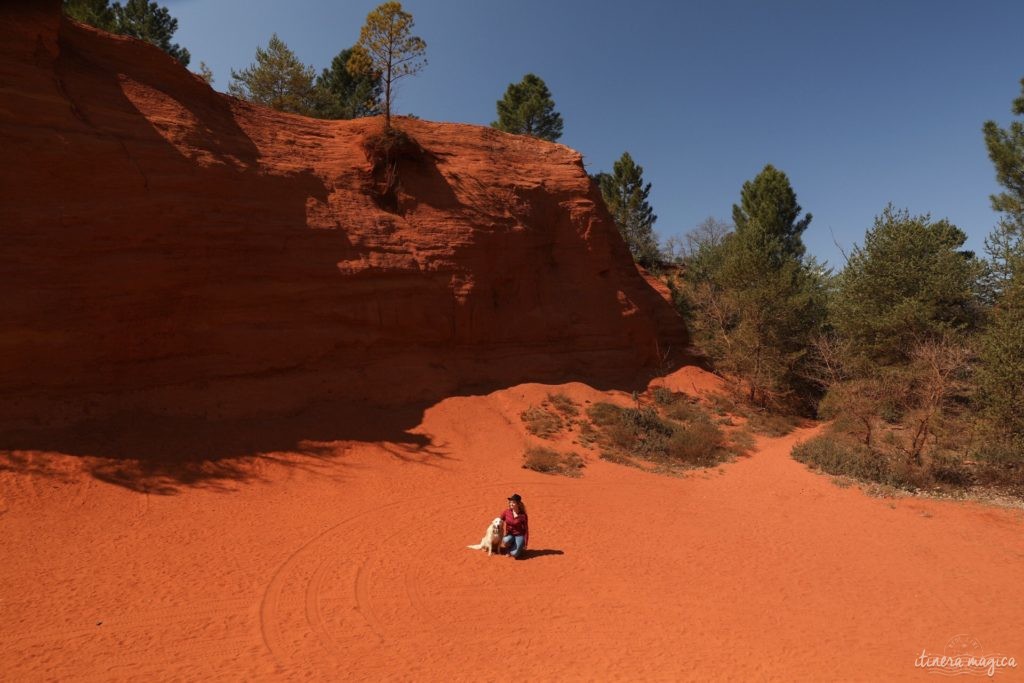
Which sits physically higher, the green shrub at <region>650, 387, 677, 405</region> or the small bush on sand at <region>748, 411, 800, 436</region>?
the green shrub at <region>650, 387, 677, 405</region>

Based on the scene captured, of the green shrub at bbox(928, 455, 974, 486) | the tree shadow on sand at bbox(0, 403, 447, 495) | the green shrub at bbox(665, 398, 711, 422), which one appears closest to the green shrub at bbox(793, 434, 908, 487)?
the green shrub at bbox(928, 455, 974, 486)

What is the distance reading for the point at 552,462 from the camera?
14.4 m

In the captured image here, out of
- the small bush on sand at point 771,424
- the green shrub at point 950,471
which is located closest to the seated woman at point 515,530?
the green shrub at point 950,471

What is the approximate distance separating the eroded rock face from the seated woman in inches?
299

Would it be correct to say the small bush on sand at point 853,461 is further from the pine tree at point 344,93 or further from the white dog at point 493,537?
the pine tree at point 344,93

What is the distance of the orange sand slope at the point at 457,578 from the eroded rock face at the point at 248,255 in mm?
2776

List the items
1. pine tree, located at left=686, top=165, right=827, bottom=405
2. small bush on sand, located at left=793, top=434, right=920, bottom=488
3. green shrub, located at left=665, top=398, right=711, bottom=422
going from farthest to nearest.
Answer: pine tree, located at left=686, top=165, right=827, bottom=405, green shrub, located at left=665, top=398, right=711, bottom=422, small bush on sand, located at left=793, top=434, right=920, bottom=488

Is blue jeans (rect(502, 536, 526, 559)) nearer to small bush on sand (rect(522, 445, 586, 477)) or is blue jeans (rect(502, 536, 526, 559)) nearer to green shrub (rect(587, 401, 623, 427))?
small bush on sand (rect(522, 445, 586, 477))

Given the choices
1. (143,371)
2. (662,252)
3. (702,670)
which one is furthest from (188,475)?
(662,252)

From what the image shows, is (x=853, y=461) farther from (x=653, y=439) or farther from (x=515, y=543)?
(x=515, y=543)

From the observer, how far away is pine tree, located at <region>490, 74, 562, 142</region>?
3284cm

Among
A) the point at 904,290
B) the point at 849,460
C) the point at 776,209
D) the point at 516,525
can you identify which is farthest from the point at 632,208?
the point at 516,525

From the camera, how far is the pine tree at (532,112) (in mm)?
32844

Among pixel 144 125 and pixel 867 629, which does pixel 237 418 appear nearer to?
pixel 144 125
